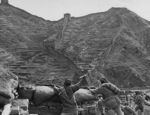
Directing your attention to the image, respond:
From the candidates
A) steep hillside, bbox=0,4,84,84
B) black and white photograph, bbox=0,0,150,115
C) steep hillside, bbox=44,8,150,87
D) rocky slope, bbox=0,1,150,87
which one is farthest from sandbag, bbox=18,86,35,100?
steep hillside, bbox=44,8,150,87

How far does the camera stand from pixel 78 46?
46438 millimetres

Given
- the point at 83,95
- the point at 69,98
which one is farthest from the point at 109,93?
the point at 83,95

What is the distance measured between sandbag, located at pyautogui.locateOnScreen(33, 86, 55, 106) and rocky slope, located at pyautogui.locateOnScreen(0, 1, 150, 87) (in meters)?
23.2

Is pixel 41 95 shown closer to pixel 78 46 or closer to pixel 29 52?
pixel 29 52

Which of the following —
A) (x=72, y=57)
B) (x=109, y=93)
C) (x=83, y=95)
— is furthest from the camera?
(x=72, y=57)

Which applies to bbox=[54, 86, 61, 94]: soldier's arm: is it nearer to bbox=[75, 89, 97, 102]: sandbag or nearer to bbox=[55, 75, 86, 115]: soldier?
bbox=[55, 75, 86, 115]: soldier

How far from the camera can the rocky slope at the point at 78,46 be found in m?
35.7

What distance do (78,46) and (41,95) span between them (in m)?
39.8

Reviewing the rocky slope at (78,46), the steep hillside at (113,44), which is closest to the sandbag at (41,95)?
the rocky slope at (78,46)

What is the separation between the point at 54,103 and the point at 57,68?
28.6m

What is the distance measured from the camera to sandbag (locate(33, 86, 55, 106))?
6.80 metres

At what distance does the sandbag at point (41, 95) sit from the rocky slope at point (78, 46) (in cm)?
2317

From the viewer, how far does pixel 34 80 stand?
32.3m

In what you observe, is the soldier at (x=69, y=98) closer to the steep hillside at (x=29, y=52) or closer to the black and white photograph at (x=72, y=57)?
the black and white photograph at (x=72, y=57)
